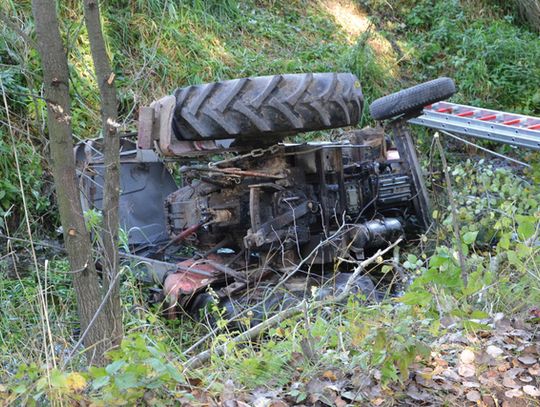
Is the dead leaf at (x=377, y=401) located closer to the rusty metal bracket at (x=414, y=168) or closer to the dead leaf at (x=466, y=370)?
the dead leaf at (x=466, y=370)

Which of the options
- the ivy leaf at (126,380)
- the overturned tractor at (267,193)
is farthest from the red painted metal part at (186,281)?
the ivy leaf at (126,380)

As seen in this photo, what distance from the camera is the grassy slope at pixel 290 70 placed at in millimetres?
3006

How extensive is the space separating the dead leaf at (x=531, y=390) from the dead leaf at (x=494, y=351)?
17cm

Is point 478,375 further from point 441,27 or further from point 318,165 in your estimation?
point 441,27

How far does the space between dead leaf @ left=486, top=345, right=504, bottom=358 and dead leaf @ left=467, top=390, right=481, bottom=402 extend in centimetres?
21

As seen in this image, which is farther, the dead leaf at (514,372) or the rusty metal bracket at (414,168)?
the rusty metal bracket at (414,168)

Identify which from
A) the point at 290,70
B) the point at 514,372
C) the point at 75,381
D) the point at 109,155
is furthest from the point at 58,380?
the point at 290,70

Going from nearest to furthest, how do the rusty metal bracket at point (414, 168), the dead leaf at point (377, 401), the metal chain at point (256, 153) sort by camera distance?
the dead leaf at point (377, 401) → the metal chain at point (256, 153) → the rusty metal bracket at point (414, 168)

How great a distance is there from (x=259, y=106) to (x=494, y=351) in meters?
2.01

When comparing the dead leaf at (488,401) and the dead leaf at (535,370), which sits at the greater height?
the dead leaf at (535,370)

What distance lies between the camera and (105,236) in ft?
11.3

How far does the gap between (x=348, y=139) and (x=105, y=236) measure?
3.07 m

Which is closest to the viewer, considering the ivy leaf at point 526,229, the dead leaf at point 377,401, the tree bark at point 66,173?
the dead leaf at point 377,401

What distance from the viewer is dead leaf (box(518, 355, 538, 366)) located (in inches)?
122
